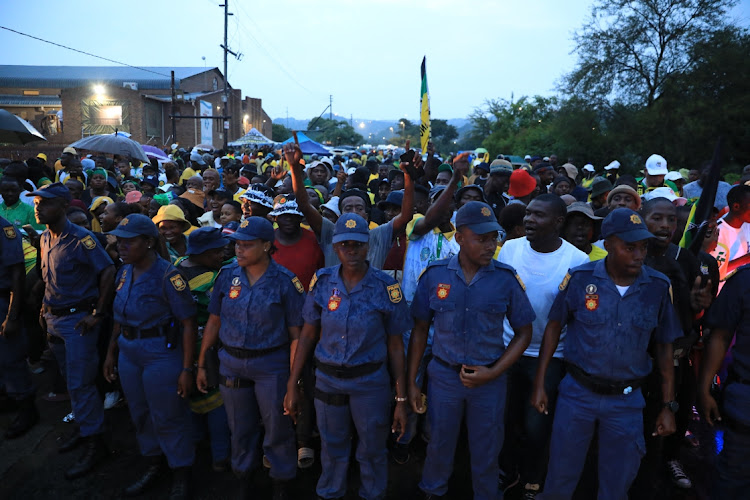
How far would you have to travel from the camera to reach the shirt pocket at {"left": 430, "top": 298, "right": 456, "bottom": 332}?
308 cm

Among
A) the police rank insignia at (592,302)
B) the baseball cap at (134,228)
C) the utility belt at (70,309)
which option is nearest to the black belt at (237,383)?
the baseball cap at (134,228)

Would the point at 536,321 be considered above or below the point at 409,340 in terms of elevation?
above

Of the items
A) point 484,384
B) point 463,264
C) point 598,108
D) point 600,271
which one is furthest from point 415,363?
point 598,108

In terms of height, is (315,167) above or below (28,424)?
above

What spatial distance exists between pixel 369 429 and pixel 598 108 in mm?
22096

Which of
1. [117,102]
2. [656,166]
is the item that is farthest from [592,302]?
[117,102]

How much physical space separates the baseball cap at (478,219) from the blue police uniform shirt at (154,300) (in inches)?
79.6

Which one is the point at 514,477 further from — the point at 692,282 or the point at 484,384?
the point at 692,282

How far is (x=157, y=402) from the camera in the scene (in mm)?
3502

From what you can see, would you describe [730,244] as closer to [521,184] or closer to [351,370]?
[521,184]

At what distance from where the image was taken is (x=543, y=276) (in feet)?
11.4

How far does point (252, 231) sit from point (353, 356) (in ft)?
3.47

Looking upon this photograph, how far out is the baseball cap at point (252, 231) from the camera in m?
3.22

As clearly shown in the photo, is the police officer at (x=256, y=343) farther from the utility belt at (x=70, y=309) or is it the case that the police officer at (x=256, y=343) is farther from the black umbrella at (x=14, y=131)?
the black umbrella at (x=14, y=131)
